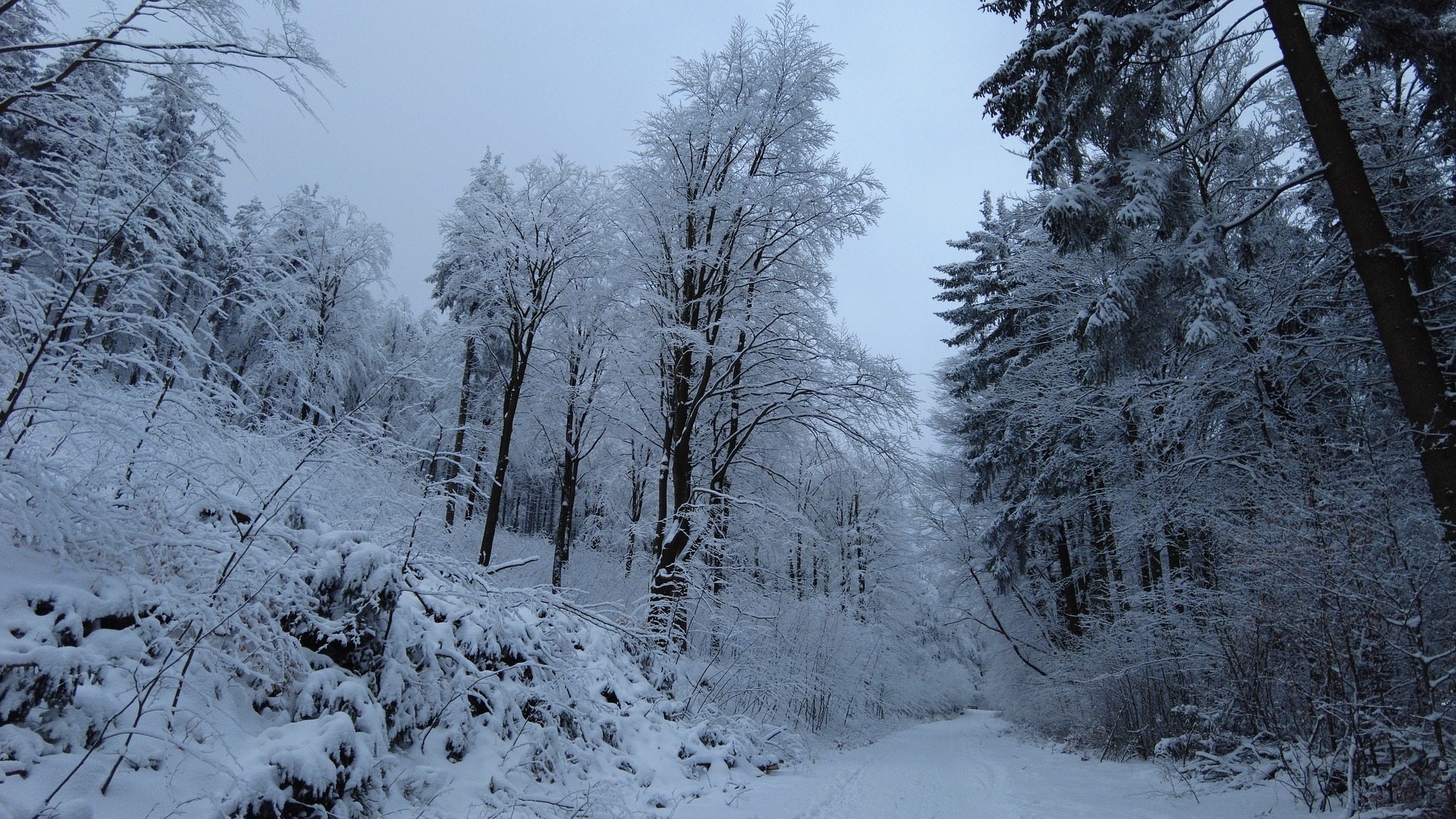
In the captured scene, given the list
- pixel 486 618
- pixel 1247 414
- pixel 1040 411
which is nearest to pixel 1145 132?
pixel 1247 414

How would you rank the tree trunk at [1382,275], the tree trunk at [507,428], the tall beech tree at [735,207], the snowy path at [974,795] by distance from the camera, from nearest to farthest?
the tree trunk at [1382,275]
the snowy path at [974,795]
the tall beech tree at [735,207]
the tree trunk at [507,428]

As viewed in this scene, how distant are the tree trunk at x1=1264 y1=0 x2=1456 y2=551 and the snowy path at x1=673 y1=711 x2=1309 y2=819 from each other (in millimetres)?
2899

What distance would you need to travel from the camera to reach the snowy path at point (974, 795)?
5.60 meters

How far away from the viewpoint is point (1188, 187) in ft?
25.2

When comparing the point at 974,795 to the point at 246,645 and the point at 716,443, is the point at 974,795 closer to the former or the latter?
the point at 716,443

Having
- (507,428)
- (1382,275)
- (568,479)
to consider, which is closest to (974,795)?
(1382,275)

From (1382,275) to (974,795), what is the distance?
637cm

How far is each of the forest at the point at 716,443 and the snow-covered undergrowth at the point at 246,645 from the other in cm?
3

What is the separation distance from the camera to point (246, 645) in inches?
130

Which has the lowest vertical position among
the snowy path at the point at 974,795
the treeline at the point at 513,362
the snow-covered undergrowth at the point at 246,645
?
the snowy path at the point at 974,795

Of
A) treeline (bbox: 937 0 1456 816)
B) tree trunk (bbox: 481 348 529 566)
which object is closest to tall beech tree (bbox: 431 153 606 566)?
tree trunk (bbox: 481 348 529 566)

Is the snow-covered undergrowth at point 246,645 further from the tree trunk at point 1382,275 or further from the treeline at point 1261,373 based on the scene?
the tree trunk at point 1382,275

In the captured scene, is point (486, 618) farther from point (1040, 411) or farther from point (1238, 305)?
point (1040, 411)

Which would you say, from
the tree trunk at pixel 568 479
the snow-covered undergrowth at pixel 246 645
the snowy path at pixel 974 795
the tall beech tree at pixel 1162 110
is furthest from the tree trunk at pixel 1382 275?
the tree trunk at pixel 568 479
